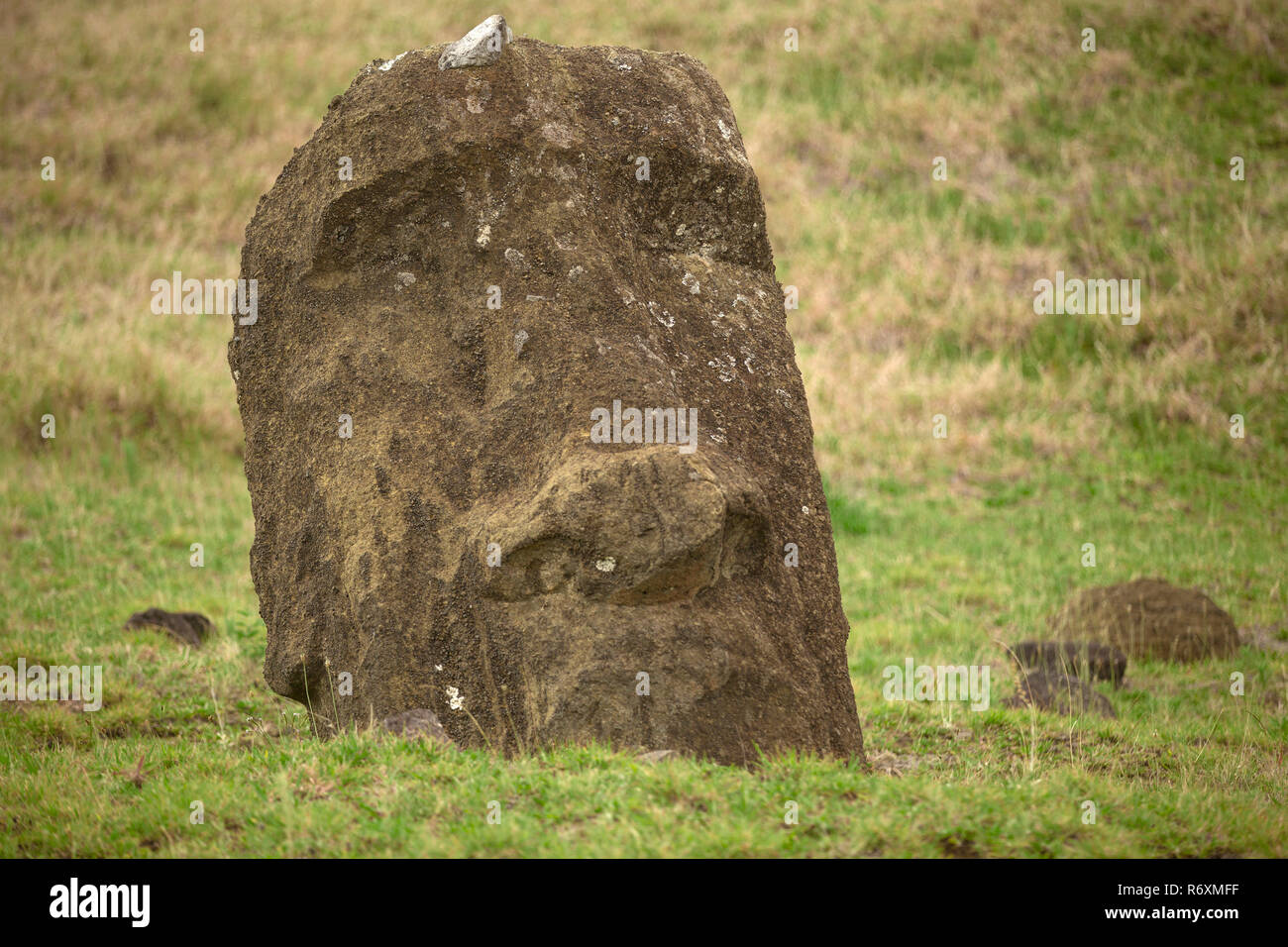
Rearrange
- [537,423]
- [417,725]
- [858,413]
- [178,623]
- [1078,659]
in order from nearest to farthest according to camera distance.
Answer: [417,725]
[537,423]
[1078,659]
[178,623]
[858,413]

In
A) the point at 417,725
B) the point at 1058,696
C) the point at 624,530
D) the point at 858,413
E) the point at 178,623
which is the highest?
the point at 858,413

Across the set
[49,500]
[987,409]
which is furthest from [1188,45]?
[49,500]

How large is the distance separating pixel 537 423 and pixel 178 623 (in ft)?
16.9

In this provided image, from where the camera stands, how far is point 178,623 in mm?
10281

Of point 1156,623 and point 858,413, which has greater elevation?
point 858,413

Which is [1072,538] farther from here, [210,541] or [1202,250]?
[210,541]

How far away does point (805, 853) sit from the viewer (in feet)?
15.6

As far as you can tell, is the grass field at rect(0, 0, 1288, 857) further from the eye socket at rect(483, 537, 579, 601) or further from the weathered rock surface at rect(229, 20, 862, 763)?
the eye socket at rect(483, 537, 579, 601)

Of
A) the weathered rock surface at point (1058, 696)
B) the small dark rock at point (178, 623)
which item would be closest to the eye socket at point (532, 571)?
the weathered rock surface at point (1058, 696)

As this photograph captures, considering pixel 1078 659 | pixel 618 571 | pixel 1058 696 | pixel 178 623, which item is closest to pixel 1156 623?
pixel 1078 659

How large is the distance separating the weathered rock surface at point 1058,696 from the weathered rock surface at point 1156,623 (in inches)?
61.7

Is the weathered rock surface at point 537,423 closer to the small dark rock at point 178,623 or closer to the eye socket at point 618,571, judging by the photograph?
the eye socket at point 618,571

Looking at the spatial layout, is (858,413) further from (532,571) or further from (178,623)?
(532,571)

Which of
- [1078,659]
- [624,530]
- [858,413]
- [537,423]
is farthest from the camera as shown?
[858,413]
